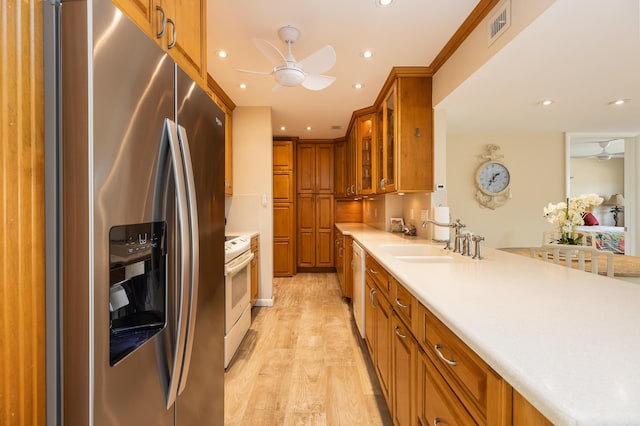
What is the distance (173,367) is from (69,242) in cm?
46

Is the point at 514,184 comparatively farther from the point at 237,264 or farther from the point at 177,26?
the point at 177,26

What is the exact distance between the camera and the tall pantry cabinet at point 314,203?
5.46 meters

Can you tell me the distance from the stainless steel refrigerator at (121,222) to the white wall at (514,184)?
3.78m

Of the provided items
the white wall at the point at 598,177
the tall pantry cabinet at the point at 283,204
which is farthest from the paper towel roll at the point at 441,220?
the white wall at the point at 598,177

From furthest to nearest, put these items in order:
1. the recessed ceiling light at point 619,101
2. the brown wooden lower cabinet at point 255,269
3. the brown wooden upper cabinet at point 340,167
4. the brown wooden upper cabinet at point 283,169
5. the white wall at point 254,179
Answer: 1. the brown wooden upper cabinet at point 340,167
2. the brown wooden upper cabinet at point 283,169
3. the white wall at point 254,179
4. the brown wooden lower cabinet at point 255,269
5. the recessed ceiling light at point 619,101

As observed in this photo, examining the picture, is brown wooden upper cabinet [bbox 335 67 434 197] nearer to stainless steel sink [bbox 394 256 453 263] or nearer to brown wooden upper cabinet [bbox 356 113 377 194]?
brown wooden upper cabinet [bbox 356 113 377 194]

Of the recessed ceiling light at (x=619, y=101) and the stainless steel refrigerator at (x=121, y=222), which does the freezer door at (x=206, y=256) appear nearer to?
the stainless steel refrigerator at (x=121, y=222)

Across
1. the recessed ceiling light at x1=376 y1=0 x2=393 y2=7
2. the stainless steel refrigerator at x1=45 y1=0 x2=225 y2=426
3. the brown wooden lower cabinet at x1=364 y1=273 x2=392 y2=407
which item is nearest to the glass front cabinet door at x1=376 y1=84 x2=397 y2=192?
the recessed ceiling light at x1=376 y1=0 x2=393 y2=7

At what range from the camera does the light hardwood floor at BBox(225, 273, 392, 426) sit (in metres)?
1.74

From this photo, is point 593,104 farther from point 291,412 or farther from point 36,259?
point 36,259

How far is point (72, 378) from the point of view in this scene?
1.94ft

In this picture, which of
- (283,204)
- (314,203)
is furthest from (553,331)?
(314,203)

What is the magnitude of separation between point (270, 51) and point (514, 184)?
11.9ft

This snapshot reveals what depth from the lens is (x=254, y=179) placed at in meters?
3.59
